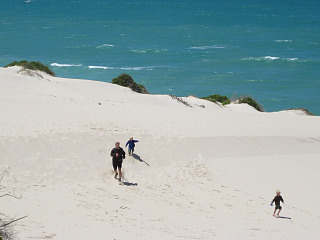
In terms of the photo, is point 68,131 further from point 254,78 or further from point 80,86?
point 254,78

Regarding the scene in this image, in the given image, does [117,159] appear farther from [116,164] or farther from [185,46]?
[185,46]

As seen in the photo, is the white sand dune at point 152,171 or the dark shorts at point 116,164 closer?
the white sand dune at point 152,171

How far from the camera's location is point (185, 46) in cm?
8144

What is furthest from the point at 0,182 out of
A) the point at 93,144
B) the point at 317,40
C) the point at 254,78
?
the point at 317,40

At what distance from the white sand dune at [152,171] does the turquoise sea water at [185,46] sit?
28045 millimetres

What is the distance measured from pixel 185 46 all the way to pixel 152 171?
215ft

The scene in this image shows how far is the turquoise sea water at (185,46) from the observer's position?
204 feet

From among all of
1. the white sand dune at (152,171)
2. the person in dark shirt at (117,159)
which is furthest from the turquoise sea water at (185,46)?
the person in dark shirt at (117,159)

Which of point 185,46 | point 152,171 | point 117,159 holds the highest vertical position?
point 185,46

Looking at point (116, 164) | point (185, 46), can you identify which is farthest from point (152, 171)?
point (185, 46)

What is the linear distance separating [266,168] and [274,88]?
4205cm

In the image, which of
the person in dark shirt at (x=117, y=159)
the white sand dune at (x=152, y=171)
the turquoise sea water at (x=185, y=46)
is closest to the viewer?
the white sand dune at (x=152, y=171)

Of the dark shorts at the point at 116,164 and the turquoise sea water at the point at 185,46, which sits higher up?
the turquoise sea water at the point at 185,46

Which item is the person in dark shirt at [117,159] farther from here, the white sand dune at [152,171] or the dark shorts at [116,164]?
the white sand dune at [152,171]
